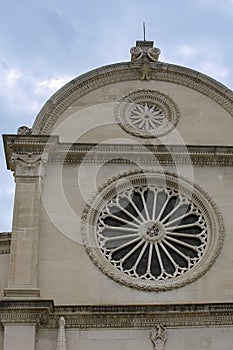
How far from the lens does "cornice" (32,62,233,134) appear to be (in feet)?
57.9

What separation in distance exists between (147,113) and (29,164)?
334 centimetres

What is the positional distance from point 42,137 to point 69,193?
57.9 inches

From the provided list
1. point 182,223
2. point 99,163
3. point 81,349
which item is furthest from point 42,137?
point 81,349

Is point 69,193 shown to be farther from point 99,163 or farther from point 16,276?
point 16,276

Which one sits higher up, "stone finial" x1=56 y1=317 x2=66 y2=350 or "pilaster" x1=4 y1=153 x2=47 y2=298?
"pilaster" x1=4 y1=153 x2=47 y2=298

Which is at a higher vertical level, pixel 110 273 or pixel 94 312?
pixel 110 273

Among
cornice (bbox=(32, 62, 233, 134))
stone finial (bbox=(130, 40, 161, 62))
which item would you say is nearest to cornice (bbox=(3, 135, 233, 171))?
cornice (bbox=(32, 62, 233, 134))

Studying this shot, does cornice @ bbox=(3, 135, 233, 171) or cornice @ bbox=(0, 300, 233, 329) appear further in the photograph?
cornice @ bbox=(3, 135, 233, 171)

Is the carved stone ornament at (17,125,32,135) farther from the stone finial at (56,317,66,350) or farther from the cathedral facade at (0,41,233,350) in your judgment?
the stone finial at (56,317,66,350)

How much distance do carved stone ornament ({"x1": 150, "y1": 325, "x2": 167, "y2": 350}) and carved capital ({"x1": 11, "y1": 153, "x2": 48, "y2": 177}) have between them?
173 inches

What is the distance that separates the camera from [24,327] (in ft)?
46.4

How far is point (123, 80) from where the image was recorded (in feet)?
60.3

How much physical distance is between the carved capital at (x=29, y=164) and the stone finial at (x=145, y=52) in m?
3.97

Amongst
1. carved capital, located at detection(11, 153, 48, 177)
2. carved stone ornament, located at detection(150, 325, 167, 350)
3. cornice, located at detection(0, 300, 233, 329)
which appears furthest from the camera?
carved capital, located at detection(11, 153, 48, 177)
